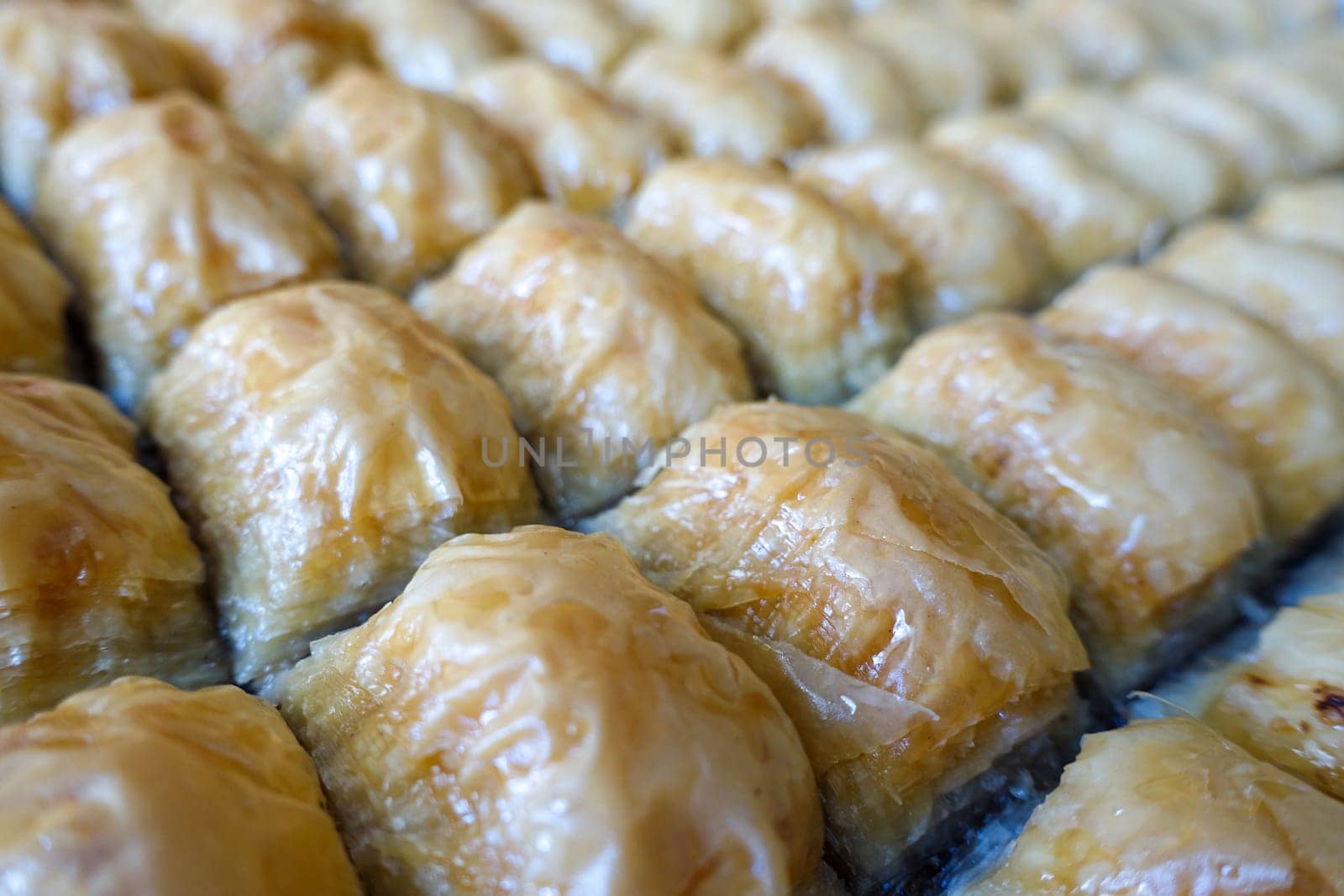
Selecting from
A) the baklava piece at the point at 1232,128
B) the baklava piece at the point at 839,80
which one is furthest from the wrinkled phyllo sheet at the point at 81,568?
the baklava piece at the point at 1232,128

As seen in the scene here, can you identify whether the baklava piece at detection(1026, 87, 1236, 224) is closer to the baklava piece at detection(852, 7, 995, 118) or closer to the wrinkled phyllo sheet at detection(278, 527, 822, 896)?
the baklava piece at detection(852, 7, 995, 118)

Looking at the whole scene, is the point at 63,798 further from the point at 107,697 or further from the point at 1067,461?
the point at 1067,461

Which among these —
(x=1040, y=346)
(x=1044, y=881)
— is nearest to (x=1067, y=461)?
(x=1040, y=346)

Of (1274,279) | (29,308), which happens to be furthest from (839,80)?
(29,308)

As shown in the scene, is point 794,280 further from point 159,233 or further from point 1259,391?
point 159,233

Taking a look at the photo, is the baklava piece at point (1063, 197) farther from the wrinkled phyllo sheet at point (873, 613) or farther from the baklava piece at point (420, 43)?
the baklava piece at point (420, 43)

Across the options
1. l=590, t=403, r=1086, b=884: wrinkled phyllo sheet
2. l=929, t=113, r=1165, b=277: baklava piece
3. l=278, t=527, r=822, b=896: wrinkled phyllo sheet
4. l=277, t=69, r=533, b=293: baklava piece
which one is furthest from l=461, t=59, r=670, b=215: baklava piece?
l=278, t=527, r=822, b=896: wrinkled phyllo sheet
